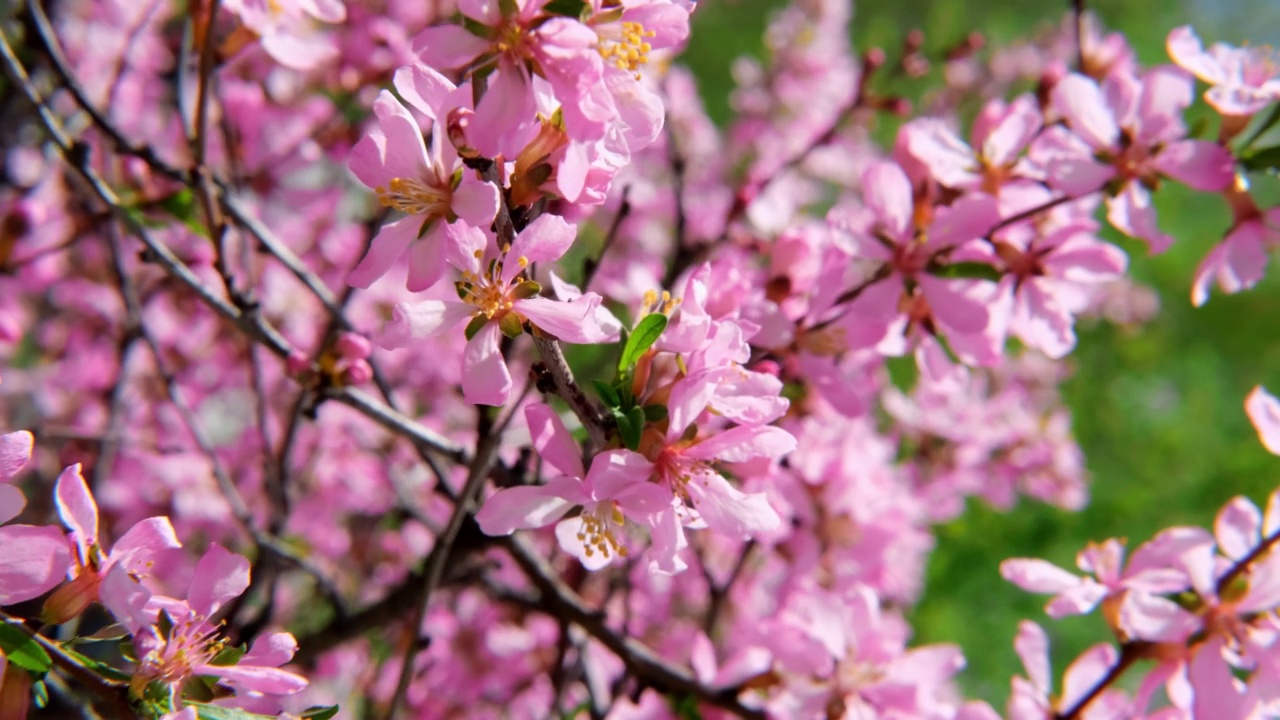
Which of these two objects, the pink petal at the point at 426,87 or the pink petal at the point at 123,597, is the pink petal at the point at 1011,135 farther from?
the pink petal at the point at 123,597

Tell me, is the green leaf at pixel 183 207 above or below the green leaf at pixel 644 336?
below

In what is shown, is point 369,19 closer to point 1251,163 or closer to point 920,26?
point 1251,163

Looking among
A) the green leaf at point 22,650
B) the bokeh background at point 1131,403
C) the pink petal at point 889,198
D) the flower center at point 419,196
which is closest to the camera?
the green leaf at point 22,650

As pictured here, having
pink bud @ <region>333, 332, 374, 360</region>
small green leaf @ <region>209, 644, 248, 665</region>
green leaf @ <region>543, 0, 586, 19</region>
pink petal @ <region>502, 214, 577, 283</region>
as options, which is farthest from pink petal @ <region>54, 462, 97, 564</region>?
green leaf @ <region>543, 0, 586, 19</region>

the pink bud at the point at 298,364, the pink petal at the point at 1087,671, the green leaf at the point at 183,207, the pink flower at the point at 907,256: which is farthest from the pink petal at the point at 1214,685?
the green leaf at the point at 183,207

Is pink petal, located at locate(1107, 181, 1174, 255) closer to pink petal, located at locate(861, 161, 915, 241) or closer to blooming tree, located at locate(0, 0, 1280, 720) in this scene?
blooming tree, located at locate(0, 0, 1280, 720)

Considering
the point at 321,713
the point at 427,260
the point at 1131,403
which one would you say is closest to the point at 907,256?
the point at 427,260
